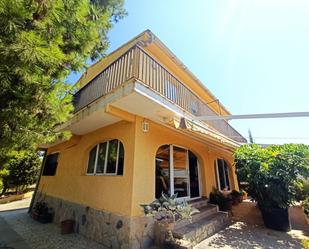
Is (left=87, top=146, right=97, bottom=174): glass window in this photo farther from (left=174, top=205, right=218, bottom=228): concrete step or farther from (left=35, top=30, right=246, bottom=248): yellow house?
(left=174, top=205, right=218, bottom=228): concrete step

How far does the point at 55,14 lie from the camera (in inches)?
162

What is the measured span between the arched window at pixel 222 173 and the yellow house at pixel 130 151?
3320 millimetres

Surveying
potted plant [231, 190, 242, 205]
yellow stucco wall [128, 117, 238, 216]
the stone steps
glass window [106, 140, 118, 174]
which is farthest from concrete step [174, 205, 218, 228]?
potted plant [231, 190, 242, 205]

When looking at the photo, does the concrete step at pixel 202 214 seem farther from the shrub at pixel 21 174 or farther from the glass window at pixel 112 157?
the shrub at pixel 21 174

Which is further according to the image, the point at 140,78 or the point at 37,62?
the point at 140,78

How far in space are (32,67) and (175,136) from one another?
9.01 metres

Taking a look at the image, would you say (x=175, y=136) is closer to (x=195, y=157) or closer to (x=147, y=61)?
(x=195, y=157)

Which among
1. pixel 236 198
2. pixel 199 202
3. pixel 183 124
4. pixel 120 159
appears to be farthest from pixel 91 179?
pixel 236 198

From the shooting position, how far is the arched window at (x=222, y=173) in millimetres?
17438

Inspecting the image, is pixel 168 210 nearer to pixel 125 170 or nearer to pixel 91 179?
pixel 125 170

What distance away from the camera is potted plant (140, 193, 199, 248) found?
719 centimetres

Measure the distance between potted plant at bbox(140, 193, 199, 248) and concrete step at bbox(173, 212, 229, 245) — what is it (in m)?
0.48

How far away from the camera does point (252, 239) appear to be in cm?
911

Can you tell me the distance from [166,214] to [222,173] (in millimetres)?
13027
